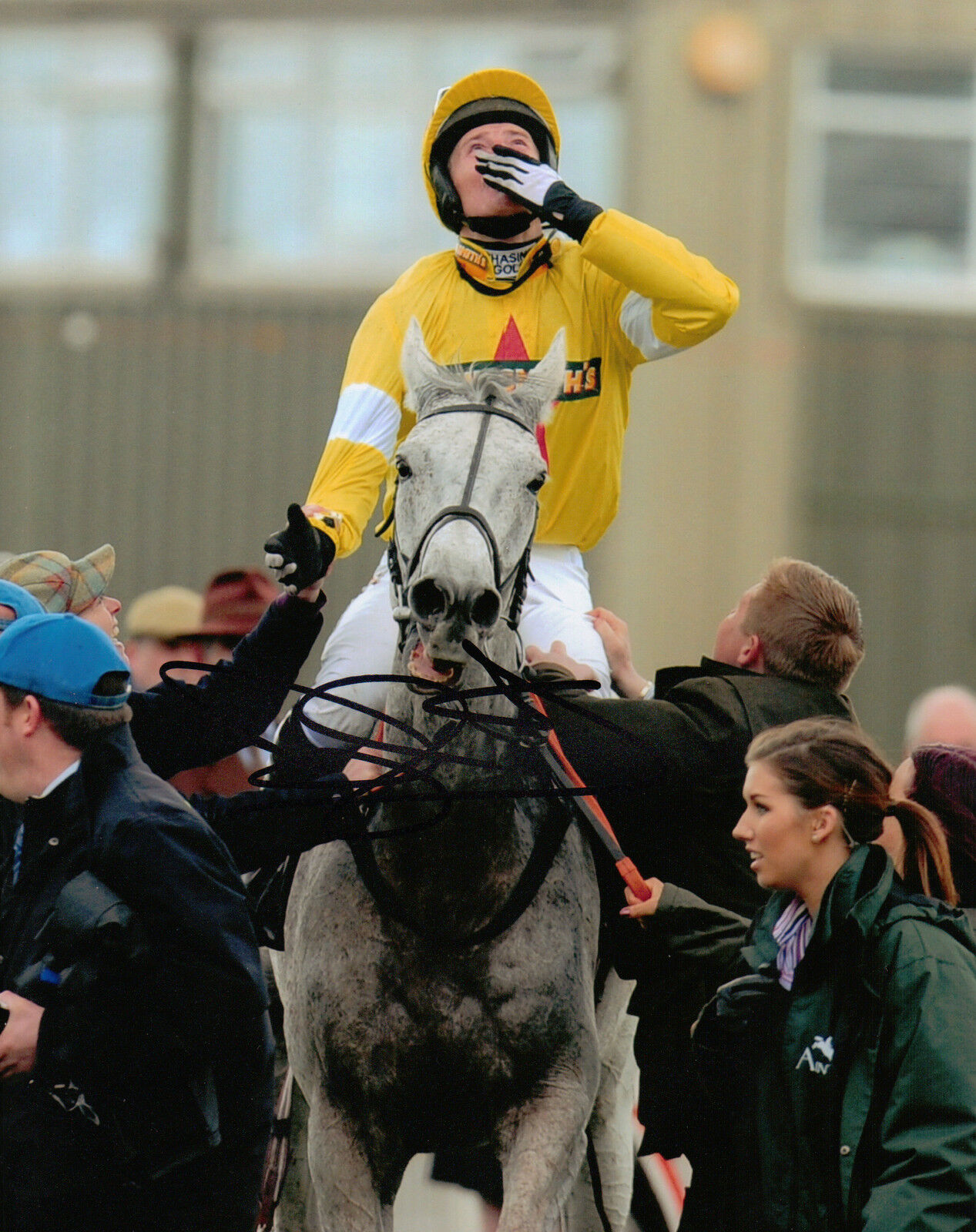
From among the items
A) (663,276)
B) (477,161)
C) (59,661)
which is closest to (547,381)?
(663,276)

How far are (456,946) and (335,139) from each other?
33.9 feet

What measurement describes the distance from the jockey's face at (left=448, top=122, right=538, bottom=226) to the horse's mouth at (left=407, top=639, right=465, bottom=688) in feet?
3.51

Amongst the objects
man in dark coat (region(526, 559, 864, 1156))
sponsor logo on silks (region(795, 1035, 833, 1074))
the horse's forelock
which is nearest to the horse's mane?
the horse's forelock

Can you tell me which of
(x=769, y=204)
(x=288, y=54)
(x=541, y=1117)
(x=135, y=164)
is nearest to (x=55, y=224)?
(x=135, y=164)

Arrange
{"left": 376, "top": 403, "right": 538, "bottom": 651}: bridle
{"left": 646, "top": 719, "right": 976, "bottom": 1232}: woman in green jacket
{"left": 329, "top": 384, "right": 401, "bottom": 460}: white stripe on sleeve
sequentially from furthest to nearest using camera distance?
1. {"left": 329, "top": 384, "right": 401, "bottom": 460}: white stripe on sleeve
2. {"left": 376, "top": 403, "right": 538, "bottom": 651}: bridle
3. {"left": 646, "top": 719, "right": 976, "bottom": 1232}: woman in green jacket

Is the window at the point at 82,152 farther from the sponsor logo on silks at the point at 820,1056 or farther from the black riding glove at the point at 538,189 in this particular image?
the sponsor logo on silks at the point at 820,1056

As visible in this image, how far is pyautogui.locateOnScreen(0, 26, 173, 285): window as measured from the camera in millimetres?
12430

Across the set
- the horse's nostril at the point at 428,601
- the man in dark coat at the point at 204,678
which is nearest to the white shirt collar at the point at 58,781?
the man in dark coat at the point at 204,678

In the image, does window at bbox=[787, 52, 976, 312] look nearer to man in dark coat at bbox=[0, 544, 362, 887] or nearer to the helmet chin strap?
the helmet chin strap

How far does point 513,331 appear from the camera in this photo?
13.1 feet

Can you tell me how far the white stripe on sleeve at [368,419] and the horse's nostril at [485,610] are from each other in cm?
77

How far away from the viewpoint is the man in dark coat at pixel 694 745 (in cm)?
368

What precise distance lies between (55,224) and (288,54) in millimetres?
1965

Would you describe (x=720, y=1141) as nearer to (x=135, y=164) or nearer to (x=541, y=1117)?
(x=541, y=1117)
